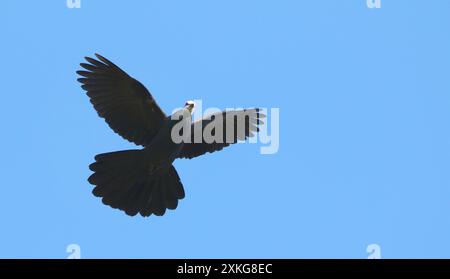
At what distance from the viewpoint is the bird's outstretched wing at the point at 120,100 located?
14617mm

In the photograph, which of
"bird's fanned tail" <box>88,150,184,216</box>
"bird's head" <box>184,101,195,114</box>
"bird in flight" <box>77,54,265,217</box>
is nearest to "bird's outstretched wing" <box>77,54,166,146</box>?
"bird in flight" <box>77,54,265,217</box>

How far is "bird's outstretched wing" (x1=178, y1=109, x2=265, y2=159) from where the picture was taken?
48.7ft

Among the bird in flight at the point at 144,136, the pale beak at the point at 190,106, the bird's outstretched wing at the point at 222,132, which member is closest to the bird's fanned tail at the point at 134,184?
the bird in flight at the point at 144,136

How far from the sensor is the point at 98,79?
1467 cm

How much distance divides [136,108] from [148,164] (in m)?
0.99

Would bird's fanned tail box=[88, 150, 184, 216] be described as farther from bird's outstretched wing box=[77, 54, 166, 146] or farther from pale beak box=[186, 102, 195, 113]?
pale beak box=[186, 102, 195, 113]

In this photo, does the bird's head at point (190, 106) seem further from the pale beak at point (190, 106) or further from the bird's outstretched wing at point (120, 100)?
the bird's outstretched wing at point (120, 100)

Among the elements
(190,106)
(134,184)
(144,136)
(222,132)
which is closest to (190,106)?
(190,106)

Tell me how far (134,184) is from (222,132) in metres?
1.65
